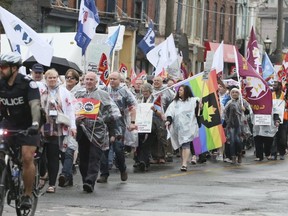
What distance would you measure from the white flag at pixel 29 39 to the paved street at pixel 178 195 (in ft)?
7.48

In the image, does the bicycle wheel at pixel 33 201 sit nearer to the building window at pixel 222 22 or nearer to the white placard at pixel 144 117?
the white placard at pixel 144 117

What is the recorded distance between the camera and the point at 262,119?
71.3 feet

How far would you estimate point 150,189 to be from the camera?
13805mm

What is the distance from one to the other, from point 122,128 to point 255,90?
21.6 feet

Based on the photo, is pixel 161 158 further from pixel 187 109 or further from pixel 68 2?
pixel 68 2

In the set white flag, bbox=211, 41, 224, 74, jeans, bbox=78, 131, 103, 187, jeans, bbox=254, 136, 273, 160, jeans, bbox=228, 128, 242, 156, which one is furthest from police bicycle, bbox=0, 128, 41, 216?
jeans, bbox=254, 136, 273, 160

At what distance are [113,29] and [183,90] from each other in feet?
17.5

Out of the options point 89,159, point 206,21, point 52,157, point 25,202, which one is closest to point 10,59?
point 25,202

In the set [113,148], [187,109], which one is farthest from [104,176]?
[187,109]

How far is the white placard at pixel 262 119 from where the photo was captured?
21.6 metres

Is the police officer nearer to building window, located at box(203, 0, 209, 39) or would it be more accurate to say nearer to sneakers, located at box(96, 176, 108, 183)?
sneakers, located at box(96, 176, 108, 183)

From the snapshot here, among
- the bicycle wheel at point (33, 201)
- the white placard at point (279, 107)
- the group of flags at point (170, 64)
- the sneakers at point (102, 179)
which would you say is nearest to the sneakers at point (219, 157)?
the group of flags at point (170, 64)

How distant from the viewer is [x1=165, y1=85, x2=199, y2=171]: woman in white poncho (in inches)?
713

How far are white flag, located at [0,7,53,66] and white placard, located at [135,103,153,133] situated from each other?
204 centimetres
